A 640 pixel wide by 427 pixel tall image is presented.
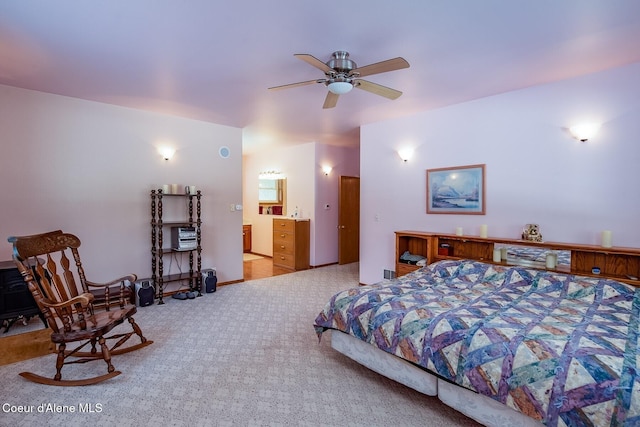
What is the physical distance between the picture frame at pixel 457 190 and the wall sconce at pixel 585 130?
920 mm

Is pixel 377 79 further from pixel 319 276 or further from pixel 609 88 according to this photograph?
pixel 319 276

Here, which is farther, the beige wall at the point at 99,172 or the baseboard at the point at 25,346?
the beige wall at the point at 99,172

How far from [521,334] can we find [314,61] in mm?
2202

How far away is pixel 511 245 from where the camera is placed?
353 centimetres

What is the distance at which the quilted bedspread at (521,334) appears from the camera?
1.49m

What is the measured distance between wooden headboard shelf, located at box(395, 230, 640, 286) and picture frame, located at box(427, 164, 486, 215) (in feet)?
1.25

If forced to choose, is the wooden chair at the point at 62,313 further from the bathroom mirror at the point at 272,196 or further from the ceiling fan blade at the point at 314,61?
the bathroom mirror at the point at 272,196

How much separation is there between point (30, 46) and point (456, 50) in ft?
11.4

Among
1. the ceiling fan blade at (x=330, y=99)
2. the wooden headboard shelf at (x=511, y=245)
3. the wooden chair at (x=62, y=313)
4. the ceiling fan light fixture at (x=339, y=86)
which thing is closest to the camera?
the wooden chair at (x=62, y=313)

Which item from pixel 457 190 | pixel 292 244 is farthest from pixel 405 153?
pixel 292 244

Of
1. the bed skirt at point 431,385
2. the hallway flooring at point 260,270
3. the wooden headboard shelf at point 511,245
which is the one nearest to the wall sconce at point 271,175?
the hallway flooring at point 260,270

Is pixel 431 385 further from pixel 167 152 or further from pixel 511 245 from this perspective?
pixel 167 152

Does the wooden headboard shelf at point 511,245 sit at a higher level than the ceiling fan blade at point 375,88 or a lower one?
lower

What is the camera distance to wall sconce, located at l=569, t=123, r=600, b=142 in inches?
121
